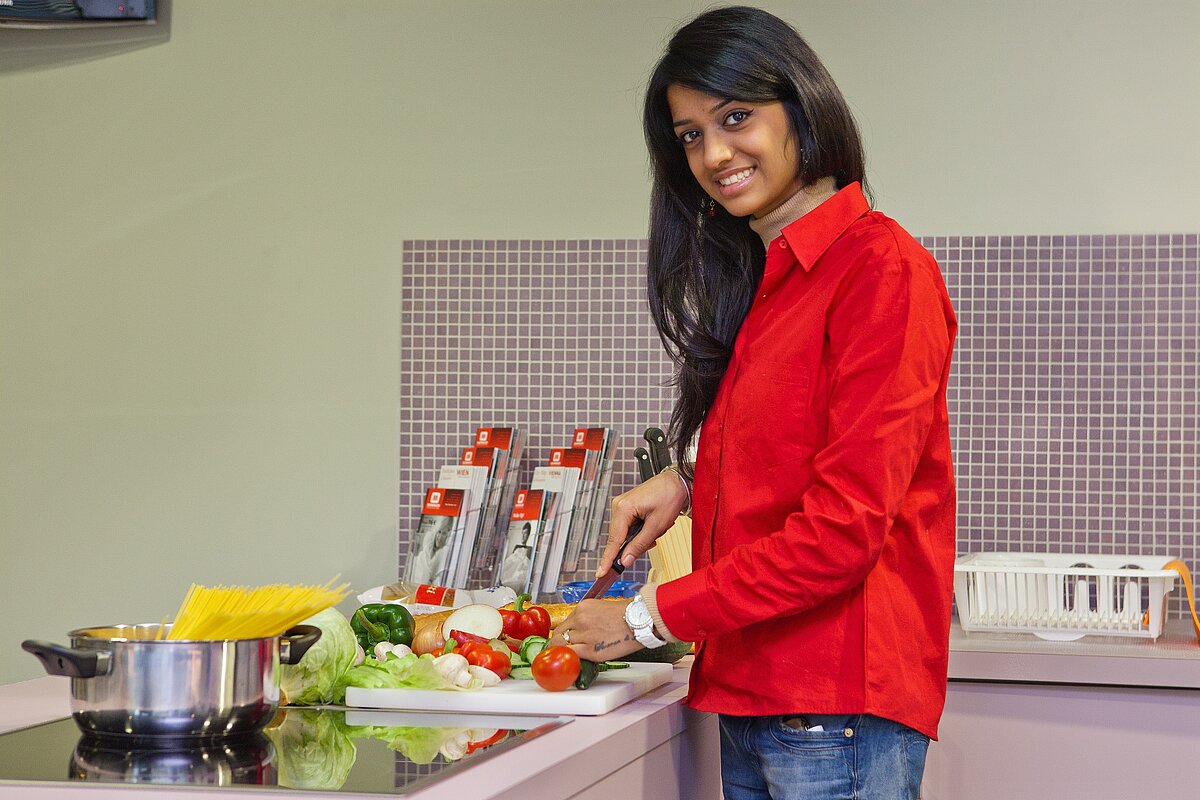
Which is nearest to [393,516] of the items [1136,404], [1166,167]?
[1136,404]

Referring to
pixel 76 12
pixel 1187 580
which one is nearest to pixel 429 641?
pixel 1187 580

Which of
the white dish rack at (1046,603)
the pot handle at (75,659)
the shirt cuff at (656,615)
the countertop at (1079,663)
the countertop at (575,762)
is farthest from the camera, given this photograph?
the white dish rack at (1046,603)

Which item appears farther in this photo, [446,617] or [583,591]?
[583,591]

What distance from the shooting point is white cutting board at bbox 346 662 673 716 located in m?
1.42

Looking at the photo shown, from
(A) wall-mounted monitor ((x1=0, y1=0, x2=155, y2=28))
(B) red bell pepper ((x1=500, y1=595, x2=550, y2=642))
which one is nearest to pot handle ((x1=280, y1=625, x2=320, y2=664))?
(B) red bell pepper ((x1=500, y1=595, x2=550, y2=642))

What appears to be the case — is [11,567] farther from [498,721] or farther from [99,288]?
[498,721]

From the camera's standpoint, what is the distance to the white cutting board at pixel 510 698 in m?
1.42

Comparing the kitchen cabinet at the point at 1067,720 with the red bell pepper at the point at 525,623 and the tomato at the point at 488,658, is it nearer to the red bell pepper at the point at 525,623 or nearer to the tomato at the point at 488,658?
the red bell pepper at the point at 525,623

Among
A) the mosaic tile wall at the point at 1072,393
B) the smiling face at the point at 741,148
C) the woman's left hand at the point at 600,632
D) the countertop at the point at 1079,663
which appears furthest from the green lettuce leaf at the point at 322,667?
the mosaic tile wall at the point at 1072,393

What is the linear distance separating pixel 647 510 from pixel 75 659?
0.71m

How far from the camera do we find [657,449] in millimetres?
2246

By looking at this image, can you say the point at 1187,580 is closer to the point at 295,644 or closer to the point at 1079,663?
the point at 1079,663

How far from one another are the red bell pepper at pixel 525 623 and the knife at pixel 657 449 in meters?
0.43

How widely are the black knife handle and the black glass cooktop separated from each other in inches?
9.4
